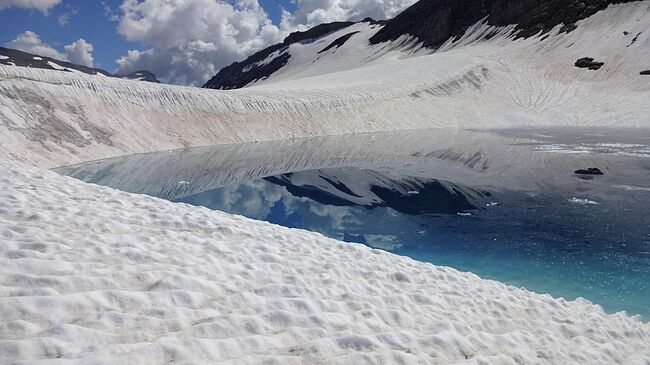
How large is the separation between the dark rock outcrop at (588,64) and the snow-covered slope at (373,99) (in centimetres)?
115

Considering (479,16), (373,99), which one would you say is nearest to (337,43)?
(479,16)

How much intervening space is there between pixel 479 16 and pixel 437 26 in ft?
35.1

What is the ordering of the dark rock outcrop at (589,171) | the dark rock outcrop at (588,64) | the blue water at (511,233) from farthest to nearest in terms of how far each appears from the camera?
the dark rock outcrop at (588,64) < the dark rock outcrop at (589,171) < the blue water at (511,233)

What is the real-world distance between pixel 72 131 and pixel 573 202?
30983 millimetres

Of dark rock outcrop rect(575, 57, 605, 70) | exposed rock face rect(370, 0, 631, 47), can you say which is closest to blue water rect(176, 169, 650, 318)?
dark rock outcrop rect(575, 57, 605, 70)

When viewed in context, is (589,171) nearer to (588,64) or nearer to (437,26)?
(588,64)

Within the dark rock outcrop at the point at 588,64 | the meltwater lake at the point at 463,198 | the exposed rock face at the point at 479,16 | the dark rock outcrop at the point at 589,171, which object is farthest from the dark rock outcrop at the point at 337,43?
the dark rock outcrop at the point at 589,171

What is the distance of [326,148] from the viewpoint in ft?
137

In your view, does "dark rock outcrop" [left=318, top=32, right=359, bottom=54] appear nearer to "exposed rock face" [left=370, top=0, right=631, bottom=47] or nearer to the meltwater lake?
"exposed rock face" [left=370, top=0, right=631, bottom=47]

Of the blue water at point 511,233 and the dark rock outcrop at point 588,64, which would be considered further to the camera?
the dark rock outcrop at point 588,64

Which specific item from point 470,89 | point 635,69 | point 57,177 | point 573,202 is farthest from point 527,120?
point 57,177

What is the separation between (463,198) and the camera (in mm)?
21969

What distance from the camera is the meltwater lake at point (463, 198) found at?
1345 cm

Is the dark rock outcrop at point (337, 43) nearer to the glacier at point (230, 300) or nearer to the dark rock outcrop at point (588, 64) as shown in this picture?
the dark rock outcrop at point (588, 64)
